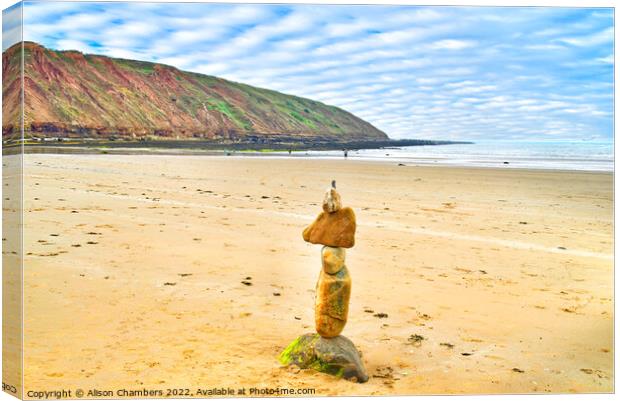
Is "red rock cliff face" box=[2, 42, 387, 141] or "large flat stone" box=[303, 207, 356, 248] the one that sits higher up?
"red rock cliff face" box=[2, 42, 387, 141]

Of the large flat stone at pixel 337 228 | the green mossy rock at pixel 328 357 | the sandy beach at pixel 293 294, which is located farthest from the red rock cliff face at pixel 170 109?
the green mossy rock at pixel 328 357

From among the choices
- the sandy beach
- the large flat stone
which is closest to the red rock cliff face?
the sandy beach

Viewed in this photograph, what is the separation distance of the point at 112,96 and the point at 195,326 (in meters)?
15.3

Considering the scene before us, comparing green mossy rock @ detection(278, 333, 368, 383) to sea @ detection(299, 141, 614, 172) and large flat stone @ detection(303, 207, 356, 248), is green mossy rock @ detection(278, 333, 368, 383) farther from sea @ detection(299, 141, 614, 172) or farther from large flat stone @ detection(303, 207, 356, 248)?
sea @ detection(299, 141, 614, 172)

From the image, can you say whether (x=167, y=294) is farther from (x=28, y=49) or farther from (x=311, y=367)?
(x=28, y=49)

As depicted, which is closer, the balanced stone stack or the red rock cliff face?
the balanced stone stack

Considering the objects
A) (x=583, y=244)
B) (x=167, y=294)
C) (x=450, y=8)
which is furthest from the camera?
(x=583, y=244)

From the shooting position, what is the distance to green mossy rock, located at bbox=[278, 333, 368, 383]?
→ 541 centimetres

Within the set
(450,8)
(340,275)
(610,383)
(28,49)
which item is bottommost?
(610,383)

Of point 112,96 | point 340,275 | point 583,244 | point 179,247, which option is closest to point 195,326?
point 340,275

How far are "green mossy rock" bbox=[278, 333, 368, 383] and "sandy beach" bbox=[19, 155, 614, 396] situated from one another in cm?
12

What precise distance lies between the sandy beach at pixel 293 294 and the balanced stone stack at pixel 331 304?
0.16 meters

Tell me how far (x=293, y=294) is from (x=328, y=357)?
2.48m

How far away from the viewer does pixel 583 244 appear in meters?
11.9
